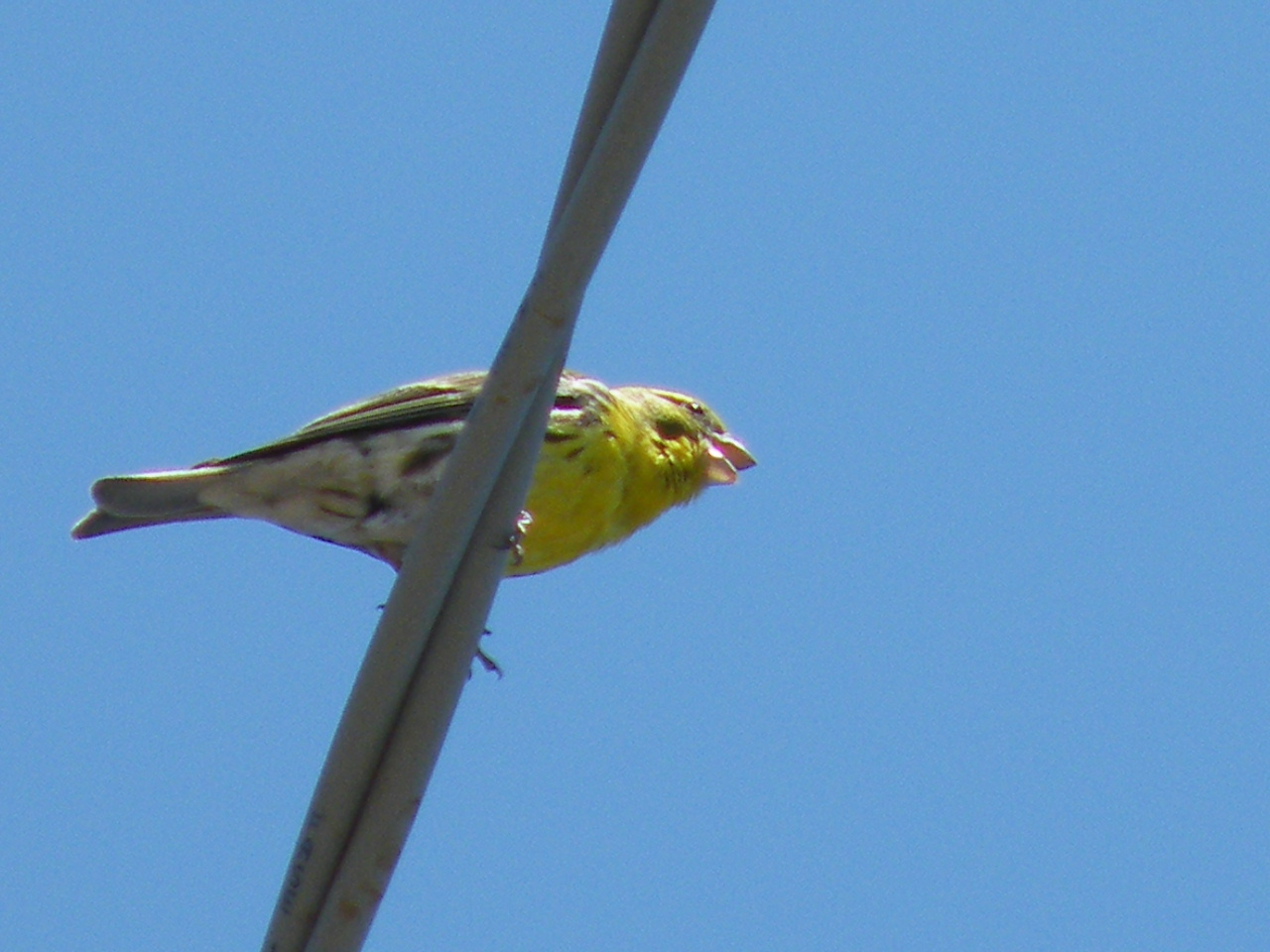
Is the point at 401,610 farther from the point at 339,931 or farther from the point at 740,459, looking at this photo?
the point at 740,459

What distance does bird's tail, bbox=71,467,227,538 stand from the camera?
6648 mm

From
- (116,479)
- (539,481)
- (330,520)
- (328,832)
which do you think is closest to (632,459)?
(539,481)

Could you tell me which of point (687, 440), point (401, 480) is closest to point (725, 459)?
point (687, 440)

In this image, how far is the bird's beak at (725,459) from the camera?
295 inches

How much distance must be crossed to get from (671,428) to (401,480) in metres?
1.55

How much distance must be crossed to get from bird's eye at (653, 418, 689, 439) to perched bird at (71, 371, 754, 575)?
0.26 meters

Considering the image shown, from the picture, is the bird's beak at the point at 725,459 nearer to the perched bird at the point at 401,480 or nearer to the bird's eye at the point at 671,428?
the bird's eye at the point at 671,428

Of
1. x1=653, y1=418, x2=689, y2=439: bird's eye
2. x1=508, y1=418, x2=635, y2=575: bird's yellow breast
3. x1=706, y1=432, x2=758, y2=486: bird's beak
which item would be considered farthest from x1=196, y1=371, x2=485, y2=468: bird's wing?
x1=706, y1=432, x2=758, y2=486: bird's beak

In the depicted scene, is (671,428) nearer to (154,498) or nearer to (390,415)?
(390,415)

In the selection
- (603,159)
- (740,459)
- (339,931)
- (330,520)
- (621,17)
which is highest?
(740,459)

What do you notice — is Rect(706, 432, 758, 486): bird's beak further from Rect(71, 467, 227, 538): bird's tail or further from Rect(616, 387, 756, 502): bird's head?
Rect(71, 467, 227, 538): bird's tail

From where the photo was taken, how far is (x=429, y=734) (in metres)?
2.93

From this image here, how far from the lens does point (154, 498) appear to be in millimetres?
6734

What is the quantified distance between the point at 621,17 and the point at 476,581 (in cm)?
93
